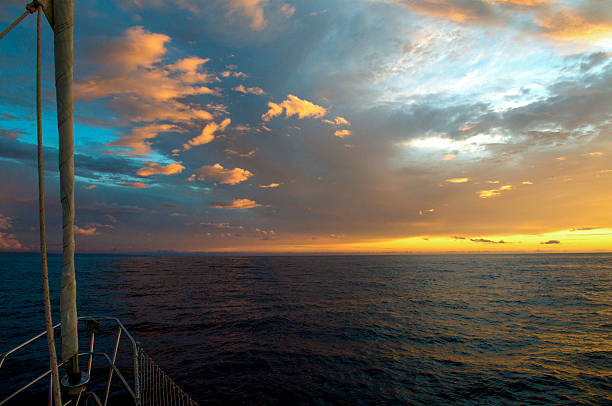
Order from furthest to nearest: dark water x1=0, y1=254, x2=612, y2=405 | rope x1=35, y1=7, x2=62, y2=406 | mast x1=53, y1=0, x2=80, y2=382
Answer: dark water x1=0, y1=254, x2=612, y2=405 → mast x1=53, y1=0, x2=80, y2=382 → rope x1=35, y1=7, x2=62, y2=406

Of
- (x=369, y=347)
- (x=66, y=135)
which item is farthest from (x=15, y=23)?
(x=369, y=347)

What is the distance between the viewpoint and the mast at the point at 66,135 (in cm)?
478

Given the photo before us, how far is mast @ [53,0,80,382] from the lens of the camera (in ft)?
15.7

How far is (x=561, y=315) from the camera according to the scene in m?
32.7

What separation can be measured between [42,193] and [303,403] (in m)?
14.4

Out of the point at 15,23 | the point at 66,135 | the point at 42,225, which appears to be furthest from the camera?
the point at 66,135

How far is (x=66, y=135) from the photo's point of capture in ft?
16.1

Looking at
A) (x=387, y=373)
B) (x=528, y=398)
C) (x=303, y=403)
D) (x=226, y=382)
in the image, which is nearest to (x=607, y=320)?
(x=528, y=398)

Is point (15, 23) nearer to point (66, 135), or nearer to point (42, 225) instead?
point (66, 135)

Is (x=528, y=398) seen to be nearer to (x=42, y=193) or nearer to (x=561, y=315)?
(x=42, y=193)

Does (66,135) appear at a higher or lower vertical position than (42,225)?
higher

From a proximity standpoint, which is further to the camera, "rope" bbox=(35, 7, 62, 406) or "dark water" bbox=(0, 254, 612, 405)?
"dark water" bbox=(0, 254, 612, 405)

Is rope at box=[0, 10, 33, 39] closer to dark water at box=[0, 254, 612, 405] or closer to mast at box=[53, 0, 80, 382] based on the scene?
mast at box=[53, 0, 80, 382]

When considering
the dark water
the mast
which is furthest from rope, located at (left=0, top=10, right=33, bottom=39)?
the dark water
